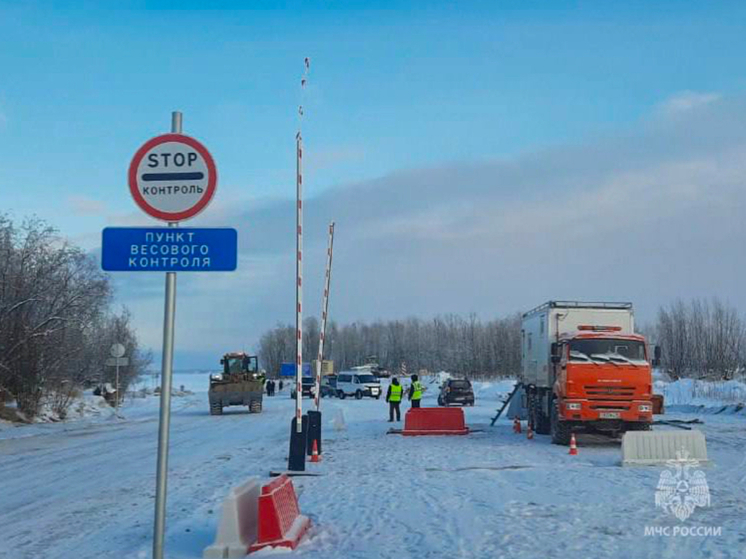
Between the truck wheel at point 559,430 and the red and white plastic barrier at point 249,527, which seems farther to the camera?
the truck wheel at point 559,430

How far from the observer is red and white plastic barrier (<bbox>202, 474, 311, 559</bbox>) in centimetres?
869

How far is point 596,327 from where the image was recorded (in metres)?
23.5

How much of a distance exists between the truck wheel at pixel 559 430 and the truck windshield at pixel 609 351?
1.65 metres

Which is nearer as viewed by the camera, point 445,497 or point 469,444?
point 445,497

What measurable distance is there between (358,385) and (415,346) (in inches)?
3394

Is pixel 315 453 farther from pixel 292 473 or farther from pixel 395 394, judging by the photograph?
Result: pixel 395 394

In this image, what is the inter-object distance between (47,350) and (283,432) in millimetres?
15320

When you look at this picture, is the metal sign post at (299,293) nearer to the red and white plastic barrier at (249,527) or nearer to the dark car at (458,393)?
the red and white plastic barrier at (249,527)

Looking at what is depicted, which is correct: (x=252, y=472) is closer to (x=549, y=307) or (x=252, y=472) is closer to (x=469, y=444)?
(x=469, y=444)

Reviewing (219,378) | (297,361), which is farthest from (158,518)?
(219,378)

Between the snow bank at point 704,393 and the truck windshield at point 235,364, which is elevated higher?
the truck windshield at point 235,364

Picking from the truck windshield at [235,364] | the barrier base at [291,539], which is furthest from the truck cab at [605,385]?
the truck windshield at [235,364]

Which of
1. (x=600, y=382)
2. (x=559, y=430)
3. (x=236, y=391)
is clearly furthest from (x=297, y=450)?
(x=236, y=391)

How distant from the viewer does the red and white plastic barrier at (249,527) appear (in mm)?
8688
